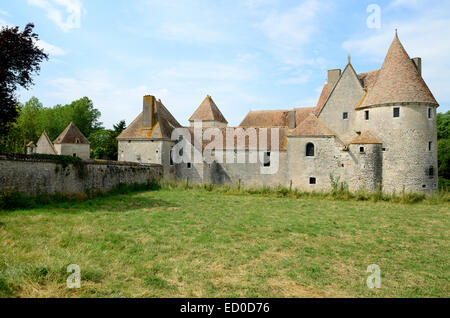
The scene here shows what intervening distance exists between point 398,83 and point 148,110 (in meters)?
19.9

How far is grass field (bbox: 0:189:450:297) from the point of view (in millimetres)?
4691

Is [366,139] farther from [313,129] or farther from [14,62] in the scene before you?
[14,62]

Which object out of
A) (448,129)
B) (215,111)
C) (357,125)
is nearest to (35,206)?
(357,125)

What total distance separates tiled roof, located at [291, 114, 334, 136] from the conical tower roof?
3.22m

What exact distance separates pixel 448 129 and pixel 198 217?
43.8 meters

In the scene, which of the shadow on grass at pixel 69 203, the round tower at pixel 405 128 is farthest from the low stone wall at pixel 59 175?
the round tower at pixel 405 128

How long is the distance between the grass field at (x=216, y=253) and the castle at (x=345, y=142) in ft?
29.8

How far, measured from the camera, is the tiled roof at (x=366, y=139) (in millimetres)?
20359

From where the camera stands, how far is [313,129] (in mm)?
22531

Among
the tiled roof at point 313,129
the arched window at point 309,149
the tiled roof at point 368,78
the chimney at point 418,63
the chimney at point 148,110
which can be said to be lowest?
the arched window at point 309,149

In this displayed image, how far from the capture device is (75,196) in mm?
14742

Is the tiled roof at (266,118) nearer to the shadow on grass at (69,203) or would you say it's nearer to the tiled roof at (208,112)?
the tiled roof at (208,112)

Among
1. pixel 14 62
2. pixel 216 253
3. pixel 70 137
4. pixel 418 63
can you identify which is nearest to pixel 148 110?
pixel 14 62
